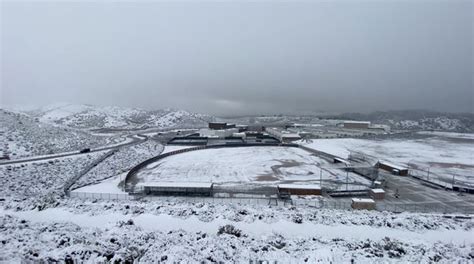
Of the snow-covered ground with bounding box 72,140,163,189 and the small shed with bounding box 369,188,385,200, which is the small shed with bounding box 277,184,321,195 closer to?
the small shed with bounding box 369,188,385,200

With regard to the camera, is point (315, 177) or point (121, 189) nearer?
point (121, 189)

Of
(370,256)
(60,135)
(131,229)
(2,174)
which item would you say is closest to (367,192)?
(370,256)

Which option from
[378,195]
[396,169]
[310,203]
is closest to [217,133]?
[396,169]

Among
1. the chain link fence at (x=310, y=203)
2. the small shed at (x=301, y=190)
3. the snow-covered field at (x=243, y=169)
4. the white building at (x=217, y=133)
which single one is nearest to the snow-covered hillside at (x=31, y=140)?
the snow-covered field at (x=243, y=169)

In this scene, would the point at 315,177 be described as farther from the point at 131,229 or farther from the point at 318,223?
the point at 131,229

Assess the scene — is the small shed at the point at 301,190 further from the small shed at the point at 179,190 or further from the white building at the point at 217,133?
the white building at the point at 217,133

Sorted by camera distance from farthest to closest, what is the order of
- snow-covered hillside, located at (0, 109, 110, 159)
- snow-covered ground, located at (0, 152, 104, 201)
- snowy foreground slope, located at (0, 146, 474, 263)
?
snow-covered hillside, located at (0, 109, 110, 159) → snow-covered ground, located at (0, 152, 104, 201) → snowy foreground slope, located at (0, 146, 474, 263)

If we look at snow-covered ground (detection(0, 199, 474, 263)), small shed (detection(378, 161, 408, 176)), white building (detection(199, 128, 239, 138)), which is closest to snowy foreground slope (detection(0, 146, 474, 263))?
snow-covered ground (detection(0, 199, 474, 263))
